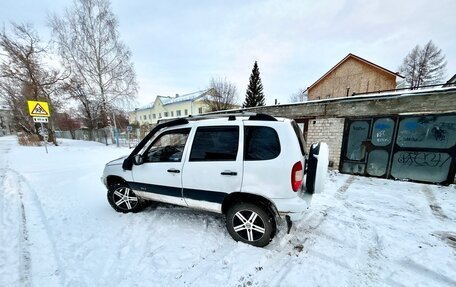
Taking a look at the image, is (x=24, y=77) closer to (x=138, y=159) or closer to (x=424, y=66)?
(x=138, y=159)

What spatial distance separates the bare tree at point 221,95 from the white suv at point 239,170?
70.4ft

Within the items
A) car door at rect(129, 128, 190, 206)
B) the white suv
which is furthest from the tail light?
car door at rect(129, 128, 190, 206)

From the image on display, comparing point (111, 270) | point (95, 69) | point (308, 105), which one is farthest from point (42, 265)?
point (95, 69)

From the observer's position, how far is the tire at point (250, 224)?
246 cm

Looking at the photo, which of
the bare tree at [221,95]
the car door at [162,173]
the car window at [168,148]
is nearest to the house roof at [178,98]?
the bare tree at [221,95]

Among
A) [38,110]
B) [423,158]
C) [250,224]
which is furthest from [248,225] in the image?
[38,110]

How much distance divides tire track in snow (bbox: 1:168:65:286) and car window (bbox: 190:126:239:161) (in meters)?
2.12

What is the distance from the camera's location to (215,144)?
2.66 m

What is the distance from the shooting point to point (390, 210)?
12.1 ft

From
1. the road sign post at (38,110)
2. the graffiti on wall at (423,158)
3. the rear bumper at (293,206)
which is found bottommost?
the rear bumper at (293,206)

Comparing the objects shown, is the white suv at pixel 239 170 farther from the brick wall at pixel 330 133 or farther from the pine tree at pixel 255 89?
the pine tree at pixel 255 89

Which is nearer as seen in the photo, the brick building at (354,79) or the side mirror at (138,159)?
the side mirror at (138,159)

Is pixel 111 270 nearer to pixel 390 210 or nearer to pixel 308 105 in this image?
pixel 390 210

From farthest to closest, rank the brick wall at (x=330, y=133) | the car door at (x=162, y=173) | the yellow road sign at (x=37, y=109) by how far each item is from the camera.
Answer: the yellow road sign at (x=37, y=109) → the brick wall at (x=330, y=133) → the car door at (x=162, y=173)
